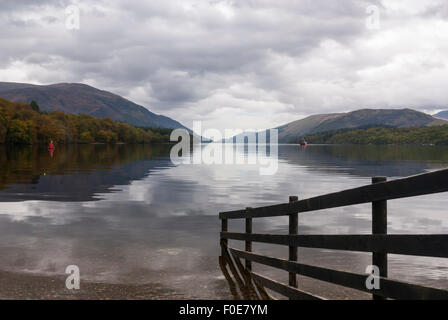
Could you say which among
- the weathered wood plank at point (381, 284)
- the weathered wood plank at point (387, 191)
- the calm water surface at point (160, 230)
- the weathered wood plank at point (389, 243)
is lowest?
the calm water surface at point (160, 230)

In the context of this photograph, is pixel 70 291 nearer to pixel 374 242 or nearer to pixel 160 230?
pixel 374 242

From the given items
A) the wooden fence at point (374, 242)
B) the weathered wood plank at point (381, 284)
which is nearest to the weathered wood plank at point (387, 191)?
the wooden fence at point (374, 242)

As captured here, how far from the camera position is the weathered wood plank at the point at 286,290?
7.03m

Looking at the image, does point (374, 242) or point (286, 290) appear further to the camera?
point (286, 290)

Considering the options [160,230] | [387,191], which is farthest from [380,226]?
[160,230]

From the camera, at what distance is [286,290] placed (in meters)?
7.95

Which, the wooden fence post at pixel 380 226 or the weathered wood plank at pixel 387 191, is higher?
the weathered wood plank at pixel 387 191

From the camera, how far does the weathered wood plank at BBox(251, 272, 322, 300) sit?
23.1ft

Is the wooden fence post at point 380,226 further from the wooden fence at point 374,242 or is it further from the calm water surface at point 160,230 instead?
the calm water surface at point 160,230

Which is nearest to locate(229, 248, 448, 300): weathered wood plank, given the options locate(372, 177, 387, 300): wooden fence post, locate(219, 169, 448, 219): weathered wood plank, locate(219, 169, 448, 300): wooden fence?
locate(219, 169, 448, 300): wooden fence

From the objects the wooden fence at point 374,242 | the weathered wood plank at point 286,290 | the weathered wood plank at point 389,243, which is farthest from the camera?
the weathered wood plank at point 286,290
